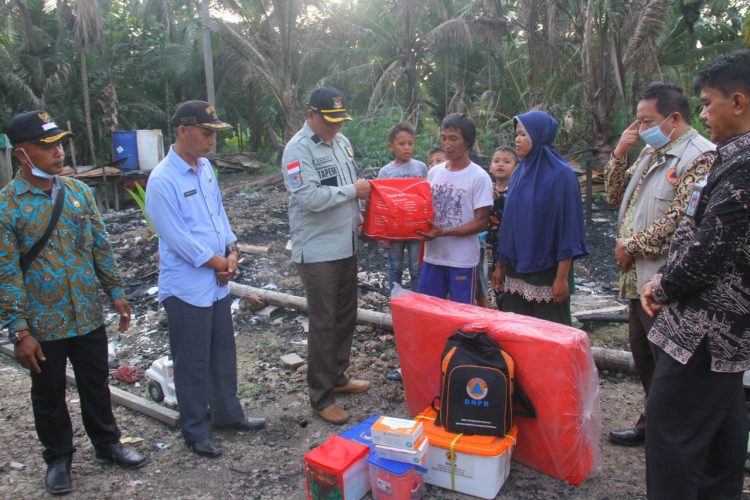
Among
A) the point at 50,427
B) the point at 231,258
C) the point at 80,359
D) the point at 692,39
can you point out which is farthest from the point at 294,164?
the point at 692,39

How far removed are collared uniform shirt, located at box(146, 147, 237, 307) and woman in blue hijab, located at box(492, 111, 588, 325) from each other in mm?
1864

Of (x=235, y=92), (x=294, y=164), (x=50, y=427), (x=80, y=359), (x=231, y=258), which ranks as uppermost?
(x=235, y=92)

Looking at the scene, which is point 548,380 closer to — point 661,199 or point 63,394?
point 661,199

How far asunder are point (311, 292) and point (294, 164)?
86 centimetres

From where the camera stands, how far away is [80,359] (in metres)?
3.24

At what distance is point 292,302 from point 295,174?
8.26 ft

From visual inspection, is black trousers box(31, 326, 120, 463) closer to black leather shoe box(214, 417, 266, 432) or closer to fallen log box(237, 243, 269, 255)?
black leather shoe box(214, 417, 266, 432)

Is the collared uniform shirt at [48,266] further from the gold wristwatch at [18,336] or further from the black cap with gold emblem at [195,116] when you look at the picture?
the black cap with gold emblem at [195,116]

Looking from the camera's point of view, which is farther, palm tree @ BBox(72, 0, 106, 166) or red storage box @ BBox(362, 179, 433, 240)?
palm tree @ BBox(72, 0, 106, 166)

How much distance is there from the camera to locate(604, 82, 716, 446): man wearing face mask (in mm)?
2900

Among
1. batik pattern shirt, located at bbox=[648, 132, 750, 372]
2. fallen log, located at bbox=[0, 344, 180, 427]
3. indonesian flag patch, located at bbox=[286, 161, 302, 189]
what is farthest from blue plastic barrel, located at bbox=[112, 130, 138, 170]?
batik pattern shirt, located at bbox=[648, 132, 750, 372]

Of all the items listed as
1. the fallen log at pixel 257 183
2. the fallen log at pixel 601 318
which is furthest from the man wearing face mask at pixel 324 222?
the fallen log at pixel 257 183

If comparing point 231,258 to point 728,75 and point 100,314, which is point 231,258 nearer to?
point 100,314

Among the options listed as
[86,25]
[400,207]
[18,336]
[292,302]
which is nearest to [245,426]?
[18,336]
